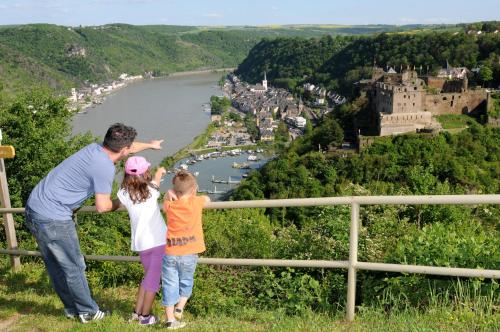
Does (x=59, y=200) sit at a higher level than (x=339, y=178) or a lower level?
higher

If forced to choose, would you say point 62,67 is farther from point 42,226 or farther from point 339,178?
Result: point 42,226

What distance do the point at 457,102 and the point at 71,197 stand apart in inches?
1353

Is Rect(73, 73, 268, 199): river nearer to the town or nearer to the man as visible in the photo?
the town

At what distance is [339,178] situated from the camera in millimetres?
26453

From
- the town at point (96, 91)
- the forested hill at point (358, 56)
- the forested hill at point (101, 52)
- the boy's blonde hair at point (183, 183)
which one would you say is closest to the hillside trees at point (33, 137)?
the boy's blonde hair at point (183, 183)

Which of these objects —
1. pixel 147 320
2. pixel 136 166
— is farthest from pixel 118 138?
pixel 147 320

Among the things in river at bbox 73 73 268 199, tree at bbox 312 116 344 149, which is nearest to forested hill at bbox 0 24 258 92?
river at bbox 73 73 268 199

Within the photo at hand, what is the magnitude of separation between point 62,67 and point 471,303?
4884 inches

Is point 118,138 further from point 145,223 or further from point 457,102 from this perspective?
point 457,102

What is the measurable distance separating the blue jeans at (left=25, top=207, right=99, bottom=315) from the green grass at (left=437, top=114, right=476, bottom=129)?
30747mm

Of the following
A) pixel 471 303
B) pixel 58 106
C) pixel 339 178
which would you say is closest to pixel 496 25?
pixel 339 178

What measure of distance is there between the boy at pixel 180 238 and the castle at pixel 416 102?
28478mm

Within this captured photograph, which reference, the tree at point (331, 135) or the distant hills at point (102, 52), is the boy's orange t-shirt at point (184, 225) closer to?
the tree at point (331, 135)

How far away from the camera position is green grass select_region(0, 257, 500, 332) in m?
2.46
